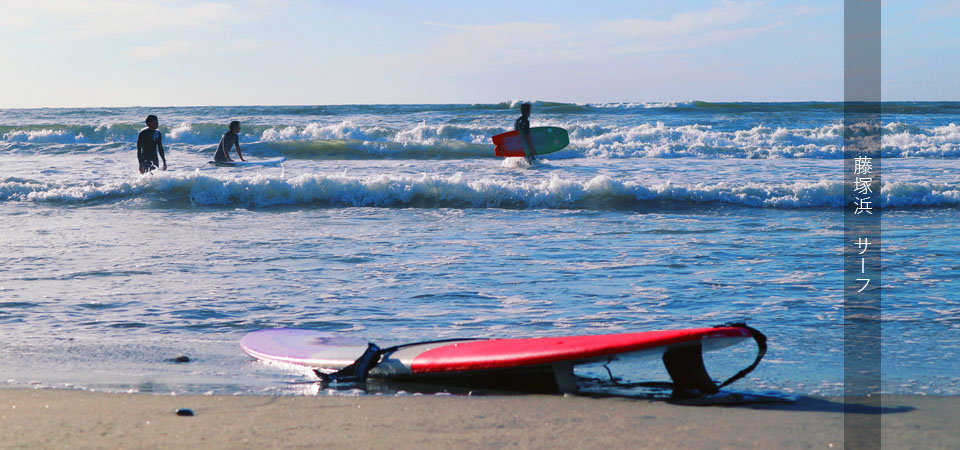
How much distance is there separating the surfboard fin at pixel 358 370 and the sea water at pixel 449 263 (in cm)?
18

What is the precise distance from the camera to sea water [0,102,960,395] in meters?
3.81

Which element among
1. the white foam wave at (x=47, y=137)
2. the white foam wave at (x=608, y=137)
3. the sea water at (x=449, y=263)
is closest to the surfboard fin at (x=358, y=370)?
the sea water at (x=449, y=263)

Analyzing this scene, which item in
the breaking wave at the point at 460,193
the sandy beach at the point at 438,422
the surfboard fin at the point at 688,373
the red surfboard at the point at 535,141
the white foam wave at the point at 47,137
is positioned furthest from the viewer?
the white foam wave at the point at 47,137

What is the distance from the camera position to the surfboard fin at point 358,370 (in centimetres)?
338

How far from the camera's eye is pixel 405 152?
1973 cm

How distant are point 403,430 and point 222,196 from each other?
9290 mm

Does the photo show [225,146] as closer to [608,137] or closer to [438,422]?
[608,137]

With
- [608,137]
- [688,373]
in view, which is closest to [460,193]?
[688,373]

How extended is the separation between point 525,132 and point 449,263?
29.1ft

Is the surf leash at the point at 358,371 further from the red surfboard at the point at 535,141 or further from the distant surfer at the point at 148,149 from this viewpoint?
the red surfboard at the point at 535,141

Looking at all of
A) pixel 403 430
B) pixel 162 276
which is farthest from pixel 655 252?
pixel 403 430

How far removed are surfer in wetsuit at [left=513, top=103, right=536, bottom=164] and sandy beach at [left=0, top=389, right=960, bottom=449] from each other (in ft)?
39.7

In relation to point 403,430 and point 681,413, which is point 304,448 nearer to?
point 403,430

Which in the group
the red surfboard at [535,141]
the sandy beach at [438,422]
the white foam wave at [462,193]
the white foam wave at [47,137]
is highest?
the white foam wave at [47,137]
